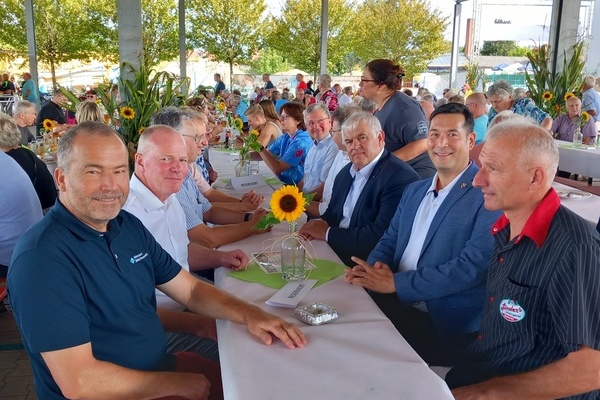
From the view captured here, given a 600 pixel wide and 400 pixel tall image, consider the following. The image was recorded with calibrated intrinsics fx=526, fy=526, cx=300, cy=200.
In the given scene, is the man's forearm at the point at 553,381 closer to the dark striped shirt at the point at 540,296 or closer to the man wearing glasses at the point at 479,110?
the dark striped shirt at the point at 540,296

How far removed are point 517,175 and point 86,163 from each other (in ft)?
4.58

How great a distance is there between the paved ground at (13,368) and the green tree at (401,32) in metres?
23.4

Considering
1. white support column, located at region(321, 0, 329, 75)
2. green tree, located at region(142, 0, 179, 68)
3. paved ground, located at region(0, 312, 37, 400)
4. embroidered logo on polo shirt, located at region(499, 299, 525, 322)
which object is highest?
green tree, located at region(142, 0, 179, 68)

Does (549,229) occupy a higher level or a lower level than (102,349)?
higher

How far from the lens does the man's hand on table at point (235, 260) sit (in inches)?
90.9

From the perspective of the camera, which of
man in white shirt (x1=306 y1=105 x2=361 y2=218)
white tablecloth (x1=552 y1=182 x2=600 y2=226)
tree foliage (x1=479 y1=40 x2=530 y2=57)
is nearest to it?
white tablecloth (x1=552 y1=182 x2=600 y2=226)

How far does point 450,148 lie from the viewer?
240 centimetres

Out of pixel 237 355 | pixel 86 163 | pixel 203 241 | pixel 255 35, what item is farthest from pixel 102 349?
pixel 255 35

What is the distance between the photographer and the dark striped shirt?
1.49 m

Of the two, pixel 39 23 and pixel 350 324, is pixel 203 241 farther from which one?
pixel 39 23

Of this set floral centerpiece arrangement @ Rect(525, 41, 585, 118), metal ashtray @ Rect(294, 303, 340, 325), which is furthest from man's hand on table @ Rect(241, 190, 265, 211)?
floral centerpiece arrangement @ Rect(525, 41, 585, 118)

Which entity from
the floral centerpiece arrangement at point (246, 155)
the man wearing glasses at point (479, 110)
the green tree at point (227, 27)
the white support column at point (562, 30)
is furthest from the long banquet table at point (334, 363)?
the green tree at point (227, 27)

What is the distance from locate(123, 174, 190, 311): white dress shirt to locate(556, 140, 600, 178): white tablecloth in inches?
194

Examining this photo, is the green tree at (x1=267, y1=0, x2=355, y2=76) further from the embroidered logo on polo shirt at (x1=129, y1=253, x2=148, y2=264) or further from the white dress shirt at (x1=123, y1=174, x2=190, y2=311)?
Result: the embroidered logo on polo shirt at (x1=129, y1=253, x2=148, y2=264)
